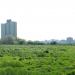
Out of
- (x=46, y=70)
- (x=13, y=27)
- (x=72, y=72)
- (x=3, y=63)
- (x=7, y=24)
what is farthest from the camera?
(x=7, y=24)

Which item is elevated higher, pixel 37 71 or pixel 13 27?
pixel 13 27

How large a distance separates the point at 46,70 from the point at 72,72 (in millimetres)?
1457

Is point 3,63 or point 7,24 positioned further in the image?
point 7,24

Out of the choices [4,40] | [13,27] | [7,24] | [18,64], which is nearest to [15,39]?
[4,40]

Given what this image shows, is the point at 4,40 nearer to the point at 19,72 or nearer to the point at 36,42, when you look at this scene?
the point at 36,42

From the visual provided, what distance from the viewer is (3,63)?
58.5ft

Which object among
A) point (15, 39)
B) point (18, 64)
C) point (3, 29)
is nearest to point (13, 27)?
point (3, 29)

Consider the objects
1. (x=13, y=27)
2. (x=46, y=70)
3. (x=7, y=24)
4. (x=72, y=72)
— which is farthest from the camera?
(x=7, y=24)

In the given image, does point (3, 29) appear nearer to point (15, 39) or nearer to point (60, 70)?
point (15, 39)

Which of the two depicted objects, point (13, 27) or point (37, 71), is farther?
point (13, 27)

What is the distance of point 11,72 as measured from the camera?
14.9 meters

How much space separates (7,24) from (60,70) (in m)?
104

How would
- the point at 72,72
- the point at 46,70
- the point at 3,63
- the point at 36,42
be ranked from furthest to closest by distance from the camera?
the point at 36,42 < the point at 3,63 < the point at 46,70 < the point at 72,72

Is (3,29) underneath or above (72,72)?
above
